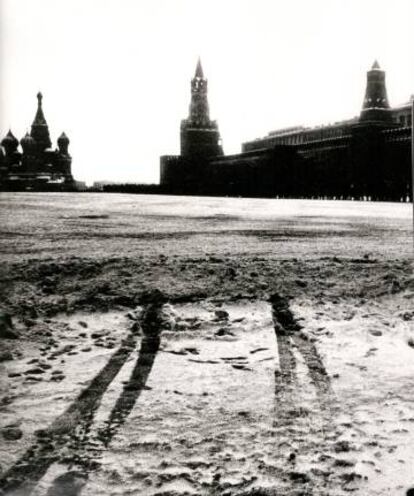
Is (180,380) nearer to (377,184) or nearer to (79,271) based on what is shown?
(79,271)

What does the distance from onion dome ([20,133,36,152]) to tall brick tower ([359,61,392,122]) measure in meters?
35.6

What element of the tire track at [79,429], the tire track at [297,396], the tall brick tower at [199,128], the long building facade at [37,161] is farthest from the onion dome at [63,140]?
the tire track at [79,429]

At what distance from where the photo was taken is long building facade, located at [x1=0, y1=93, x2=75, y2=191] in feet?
184

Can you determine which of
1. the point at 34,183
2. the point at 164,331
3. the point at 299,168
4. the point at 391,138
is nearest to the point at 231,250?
the point at 164,331

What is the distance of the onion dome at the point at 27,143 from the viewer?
202 ft

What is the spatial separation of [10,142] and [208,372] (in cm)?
6392

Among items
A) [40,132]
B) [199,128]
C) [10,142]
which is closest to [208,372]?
[10,142]

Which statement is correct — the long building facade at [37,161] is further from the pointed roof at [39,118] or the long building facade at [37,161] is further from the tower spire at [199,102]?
the tower spire at [199,102]

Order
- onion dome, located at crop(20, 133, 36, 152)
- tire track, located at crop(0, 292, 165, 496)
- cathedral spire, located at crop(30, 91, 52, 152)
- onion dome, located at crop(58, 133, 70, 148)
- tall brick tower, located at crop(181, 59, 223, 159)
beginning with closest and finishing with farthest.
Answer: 1. tire track, located at crop(0, 292, 165, 496)
2. onion dome, located at crop(20, 133, 36, 152)
3. cathedral spire, located at crop(30, 91, 52, 152)
4. onion dome, located at crop(58, 133, 70, 148)
5. tall brick tower, located at crop(181, 59, 223, 159)

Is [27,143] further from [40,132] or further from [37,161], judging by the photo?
[40,132]

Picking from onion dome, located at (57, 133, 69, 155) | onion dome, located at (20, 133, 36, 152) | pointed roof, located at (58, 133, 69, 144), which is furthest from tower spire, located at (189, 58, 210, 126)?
onion dome, located at (20, 133, 36, 152)

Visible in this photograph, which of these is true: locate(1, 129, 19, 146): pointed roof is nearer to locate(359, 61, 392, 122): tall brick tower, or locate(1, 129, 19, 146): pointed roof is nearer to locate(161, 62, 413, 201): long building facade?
locate(161, 62, 413, 201): long building facade

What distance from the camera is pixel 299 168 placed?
42812 mm

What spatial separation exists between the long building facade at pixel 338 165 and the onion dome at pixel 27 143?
1665 cm
